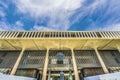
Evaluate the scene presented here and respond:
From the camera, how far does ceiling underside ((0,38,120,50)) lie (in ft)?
52.4

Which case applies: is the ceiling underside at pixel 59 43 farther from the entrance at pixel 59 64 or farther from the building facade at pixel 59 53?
the entrance at pixel 59 64

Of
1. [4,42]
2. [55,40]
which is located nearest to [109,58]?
[55,40]

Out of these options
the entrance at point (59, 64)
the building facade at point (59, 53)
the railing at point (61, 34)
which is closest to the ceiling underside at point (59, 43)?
the building facade at point (59, 53)

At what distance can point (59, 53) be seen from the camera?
17328 mm

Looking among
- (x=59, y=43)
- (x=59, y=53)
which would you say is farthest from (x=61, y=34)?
(x=59, y=53)

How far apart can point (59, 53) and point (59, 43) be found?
173 centimetres

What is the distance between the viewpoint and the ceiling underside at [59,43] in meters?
16.0

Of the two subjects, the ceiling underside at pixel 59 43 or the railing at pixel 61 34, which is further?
the railing at pixel 61 34

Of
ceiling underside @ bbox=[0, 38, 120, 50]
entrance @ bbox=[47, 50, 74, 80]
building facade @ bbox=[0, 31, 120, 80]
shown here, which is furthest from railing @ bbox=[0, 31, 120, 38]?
entrance @ bbox=[47, 50, 74, 80]

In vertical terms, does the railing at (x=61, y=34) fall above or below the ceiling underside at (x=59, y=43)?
above

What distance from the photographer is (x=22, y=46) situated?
56.1 ft

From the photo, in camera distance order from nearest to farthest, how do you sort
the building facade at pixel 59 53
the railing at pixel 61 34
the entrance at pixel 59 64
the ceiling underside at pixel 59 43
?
the building facade at pixel 59 53 < the entrance at pixel 59 64 < the ceiling underside at pixel 59 43 < the railing at pixel 61 34

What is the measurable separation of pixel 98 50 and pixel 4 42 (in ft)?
49.4

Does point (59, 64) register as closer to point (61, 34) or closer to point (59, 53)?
point (59, 53)
